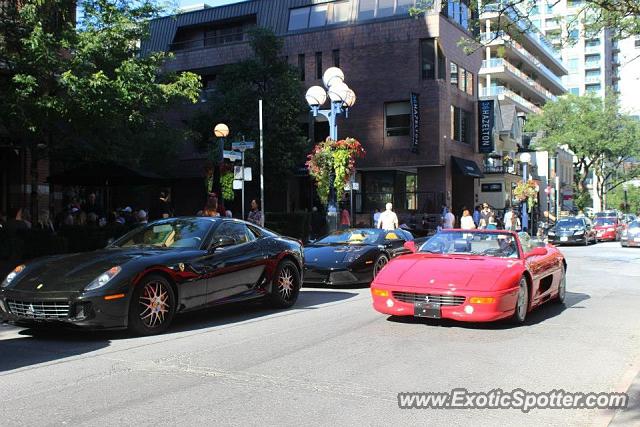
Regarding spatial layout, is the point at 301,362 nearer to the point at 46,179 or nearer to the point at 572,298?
the point at 572,298

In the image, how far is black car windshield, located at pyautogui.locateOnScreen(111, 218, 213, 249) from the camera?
8.13 m

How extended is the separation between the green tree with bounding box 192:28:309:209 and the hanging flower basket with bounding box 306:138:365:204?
425 inches

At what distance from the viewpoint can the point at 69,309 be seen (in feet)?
21.6

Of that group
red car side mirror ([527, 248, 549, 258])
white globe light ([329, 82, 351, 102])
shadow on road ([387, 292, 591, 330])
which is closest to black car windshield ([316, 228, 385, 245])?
shadow on road ([387, 292, 591, 330])

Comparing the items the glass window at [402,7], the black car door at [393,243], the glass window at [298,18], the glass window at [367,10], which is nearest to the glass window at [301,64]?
the glass window at [298,18]

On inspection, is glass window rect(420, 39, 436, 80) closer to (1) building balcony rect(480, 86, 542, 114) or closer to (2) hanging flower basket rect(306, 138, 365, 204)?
(2) hanging flower basket rect(306, 138, 365, 204)

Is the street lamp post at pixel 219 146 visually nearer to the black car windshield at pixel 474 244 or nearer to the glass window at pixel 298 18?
the glass window at pixel 298 18

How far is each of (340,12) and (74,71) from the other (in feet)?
80.6

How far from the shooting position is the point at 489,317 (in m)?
7.17

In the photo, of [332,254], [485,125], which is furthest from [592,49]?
[332,254]

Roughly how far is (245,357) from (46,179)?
15.0 metres

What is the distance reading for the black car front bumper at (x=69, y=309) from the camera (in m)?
6.60

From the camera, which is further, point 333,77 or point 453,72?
point 453,72

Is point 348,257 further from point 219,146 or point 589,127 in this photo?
point 589,127
